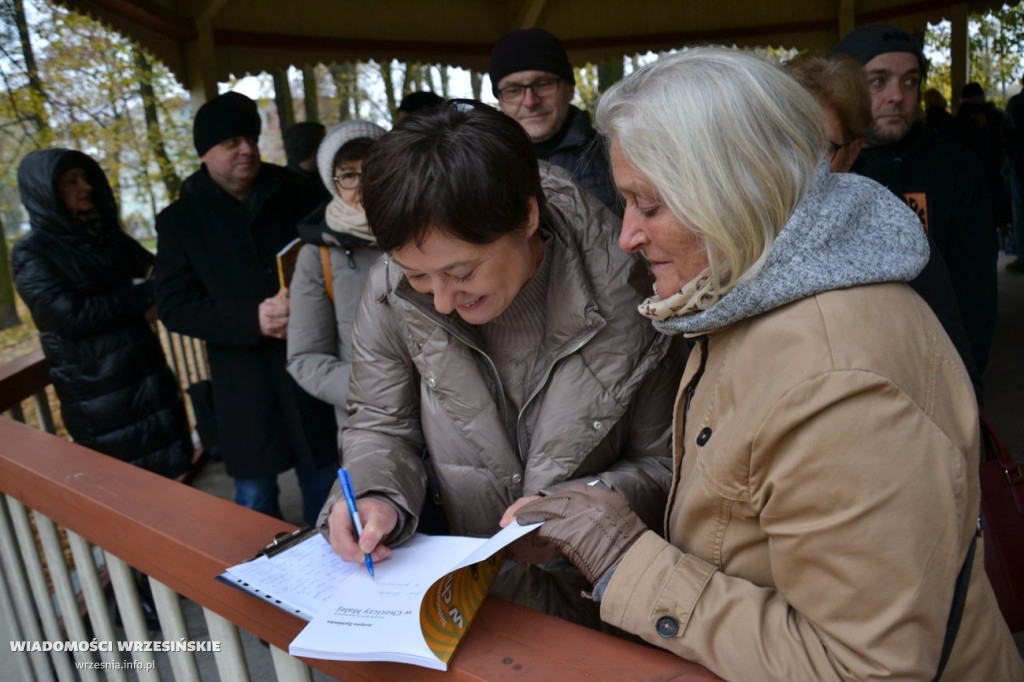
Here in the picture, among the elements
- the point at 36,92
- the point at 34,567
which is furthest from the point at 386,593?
the point at 36,92

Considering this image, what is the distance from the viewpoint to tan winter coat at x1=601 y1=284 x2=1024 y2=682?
83 cm

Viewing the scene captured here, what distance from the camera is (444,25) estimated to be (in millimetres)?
6387

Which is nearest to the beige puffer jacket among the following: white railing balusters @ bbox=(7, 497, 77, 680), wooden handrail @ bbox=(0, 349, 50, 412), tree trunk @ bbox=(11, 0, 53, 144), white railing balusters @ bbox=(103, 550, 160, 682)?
white railing balusters @ bbox=(103, 550, 160, 682)

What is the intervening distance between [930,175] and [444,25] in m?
4.78

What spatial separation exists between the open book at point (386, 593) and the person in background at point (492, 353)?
2.5 inches

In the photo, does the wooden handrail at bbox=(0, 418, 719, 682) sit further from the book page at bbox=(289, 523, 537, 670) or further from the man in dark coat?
the man in dark coat

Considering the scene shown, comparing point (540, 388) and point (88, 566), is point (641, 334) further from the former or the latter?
point (88, 566)

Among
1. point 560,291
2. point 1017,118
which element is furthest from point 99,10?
point 1017,118

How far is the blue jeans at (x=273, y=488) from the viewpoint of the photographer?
3291 mm

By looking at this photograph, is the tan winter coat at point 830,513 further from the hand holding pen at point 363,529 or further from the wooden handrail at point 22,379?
the wooden handrail at point 22,379

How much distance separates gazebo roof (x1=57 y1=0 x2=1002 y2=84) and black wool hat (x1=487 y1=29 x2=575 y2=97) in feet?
7.78

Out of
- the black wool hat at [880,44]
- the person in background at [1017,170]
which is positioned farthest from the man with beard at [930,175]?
the person in background at [1017,170]

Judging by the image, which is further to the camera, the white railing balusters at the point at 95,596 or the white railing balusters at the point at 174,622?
the white railing balusters at the point at 95,596

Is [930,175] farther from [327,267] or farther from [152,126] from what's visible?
[152,126]
